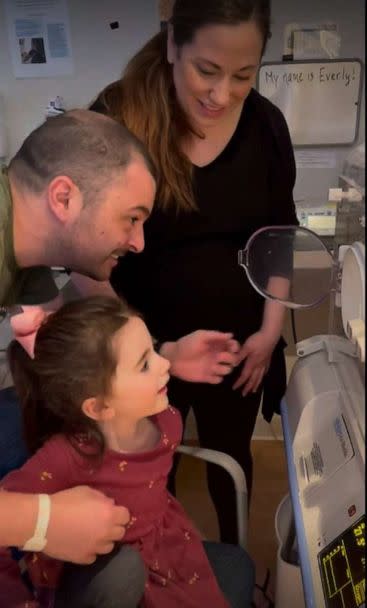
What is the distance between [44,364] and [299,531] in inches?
19.5

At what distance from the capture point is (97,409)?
945 mm

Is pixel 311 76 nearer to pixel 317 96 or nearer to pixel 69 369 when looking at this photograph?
pixel 317 96

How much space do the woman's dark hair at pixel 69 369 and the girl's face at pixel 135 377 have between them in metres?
0.01

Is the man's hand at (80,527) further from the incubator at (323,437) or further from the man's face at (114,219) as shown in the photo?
the man's face at (114,219)

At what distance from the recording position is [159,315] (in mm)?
1219

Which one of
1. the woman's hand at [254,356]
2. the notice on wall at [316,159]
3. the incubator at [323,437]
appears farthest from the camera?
the notice on wall at [316,159]

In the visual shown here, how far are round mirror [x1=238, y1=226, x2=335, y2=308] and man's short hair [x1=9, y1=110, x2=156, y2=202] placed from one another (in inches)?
13.4

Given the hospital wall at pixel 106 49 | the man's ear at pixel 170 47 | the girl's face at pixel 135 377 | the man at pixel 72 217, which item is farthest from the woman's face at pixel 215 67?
the hospital wall at pixel 106 49

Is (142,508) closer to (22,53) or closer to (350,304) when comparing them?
(350,304)

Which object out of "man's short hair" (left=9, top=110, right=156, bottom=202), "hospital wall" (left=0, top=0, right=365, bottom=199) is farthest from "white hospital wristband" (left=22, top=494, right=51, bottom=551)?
"hospital wall" (left=0, top=0, right=365, bottom=199)

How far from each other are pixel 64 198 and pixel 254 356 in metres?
0.57

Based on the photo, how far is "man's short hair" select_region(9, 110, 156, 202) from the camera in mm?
860

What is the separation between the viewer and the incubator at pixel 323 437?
2.29 ft

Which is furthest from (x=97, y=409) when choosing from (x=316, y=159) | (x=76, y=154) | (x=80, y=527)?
(x=316, y=159)
